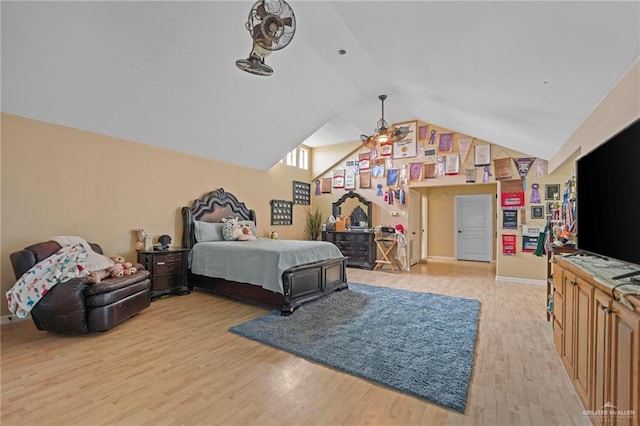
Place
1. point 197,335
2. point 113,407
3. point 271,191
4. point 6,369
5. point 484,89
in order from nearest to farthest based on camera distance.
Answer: point 113,407
point 6,369
point 197,335
point 484,89
point 271,191

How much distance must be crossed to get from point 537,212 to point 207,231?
6097 mm

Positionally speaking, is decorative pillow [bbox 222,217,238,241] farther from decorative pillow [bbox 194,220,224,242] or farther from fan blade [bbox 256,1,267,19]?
fan blade [bbox 256,1,267,19]

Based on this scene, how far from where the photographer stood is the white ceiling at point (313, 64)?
1.99m

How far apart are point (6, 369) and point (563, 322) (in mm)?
4369

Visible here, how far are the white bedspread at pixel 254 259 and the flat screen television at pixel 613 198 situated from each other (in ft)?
9.32

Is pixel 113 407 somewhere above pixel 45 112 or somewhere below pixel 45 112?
below

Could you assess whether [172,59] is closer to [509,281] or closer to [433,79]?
[433,79]

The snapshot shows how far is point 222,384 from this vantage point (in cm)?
202

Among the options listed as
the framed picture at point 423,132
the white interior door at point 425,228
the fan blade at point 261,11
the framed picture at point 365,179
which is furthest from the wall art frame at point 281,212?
the fan blade at point 261,11

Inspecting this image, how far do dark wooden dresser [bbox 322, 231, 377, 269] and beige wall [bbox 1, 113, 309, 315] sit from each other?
312 centimetres

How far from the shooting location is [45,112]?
3295 millimetres

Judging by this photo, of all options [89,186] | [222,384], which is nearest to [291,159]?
[89,186]

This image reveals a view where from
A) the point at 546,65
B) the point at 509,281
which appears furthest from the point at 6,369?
the point at 509,281

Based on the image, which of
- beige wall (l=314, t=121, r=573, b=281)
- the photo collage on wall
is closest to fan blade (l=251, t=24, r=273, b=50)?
the photo collage on wall
